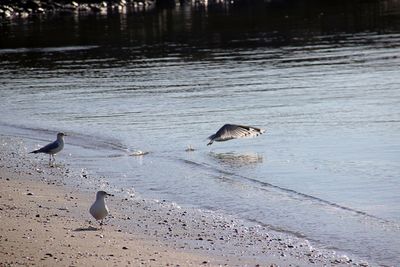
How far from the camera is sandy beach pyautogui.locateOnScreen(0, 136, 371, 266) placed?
409 inches

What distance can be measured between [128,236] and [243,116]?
41.9ft

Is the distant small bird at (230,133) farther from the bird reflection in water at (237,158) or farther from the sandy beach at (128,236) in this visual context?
the sandy beach at (128,236)

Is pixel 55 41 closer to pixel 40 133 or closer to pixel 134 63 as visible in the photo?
pixel 134 63

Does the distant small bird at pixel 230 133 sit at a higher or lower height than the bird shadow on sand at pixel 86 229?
higher

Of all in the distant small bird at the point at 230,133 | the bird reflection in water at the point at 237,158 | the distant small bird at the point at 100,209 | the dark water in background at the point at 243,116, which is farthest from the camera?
the distant small bird at the point at 230,133

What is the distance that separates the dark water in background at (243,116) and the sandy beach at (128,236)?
2.04ft

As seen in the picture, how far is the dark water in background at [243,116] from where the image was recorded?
14414 millimetres

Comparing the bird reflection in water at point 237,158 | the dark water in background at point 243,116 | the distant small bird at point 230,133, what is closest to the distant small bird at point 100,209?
the dark water in background at point 243,116

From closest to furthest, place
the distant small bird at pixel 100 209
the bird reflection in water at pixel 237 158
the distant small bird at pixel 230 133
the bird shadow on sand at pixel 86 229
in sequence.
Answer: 1. the bird shadow on sand at pixel 86 229
2. the distant small bird at pixel 100 209
3. the bird reflection in water at pixel 237 158
4. the distant small bird at pixel 230 133

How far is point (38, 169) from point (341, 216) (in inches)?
240

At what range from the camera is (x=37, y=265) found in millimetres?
9758

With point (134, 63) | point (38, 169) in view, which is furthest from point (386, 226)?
point (134, 63)

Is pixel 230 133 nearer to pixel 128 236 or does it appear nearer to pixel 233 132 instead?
pixel 233 132

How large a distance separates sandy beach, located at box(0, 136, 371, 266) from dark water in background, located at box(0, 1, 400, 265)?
0.62 meters
